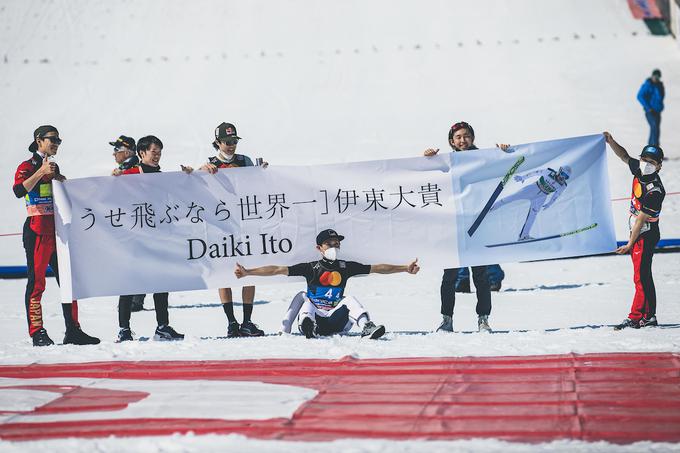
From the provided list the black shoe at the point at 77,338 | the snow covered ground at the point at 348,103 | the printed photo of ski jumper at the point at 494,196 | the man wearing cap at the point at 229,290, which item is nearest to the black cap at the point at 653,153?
the printed photo of ski jumper at the point at 494,196

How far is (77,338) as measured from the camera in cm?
864

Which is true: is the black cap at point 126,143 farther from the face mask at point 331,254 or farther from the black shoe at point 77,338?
the face mask at point 331,254

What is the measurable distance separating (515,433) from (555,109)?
17.6 meters

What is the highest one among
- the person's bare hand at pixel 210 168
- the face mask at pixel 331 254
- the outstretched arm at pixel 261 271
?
the person's bare hand at pixel 210 168

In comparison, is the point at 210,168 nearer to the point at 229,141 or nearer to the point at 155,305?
the point at 229,141

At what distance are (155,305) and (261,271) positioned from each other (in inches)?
40.1

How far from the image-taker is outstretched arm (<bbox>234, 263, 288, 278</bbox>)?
861cm

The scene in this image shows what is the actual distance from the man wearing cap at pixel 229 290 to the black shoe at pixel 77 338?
120 cm

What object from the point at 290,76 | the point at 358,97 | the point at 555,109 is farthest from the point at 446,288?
the point at 290,76

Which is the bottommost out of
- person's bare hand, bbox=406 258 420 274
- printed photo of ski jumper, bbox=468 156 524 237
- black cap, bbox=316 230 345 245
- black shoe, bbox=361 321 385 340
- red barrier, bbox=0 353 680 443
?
red barrier, bbox=0 353 680 443

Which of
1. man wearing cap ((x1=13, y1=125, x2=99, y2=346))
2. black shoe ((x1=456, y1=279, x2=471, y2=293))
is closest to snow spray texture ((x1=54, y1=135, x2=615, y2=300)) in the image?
man wearing cap ((x1=13, y1=125, x2=99, y2=346))

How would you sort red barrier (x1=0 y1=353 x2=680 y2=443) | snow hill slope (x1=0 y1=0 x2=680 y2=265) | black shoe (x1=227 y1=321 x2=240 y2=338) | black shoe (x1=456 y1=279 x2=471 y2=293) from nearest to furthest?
red barrier (x1=0 y1=353 x2=680 y2=443) → black shoe (x1=227 y1=321 x2=240 y2=338) → black shoe (x1=456 y1=279 x2=471 y2=293) → snow hill slope (x1=0 y1=0 x2=680 y2=265)

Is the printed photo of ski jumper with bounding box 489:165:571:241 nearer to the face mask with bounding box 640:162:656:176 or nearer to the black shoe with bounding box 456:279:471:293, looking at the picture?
the face mask with bounding box 640:162:656:176

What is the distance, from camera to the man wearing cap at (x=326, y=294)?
8422 millimetres
